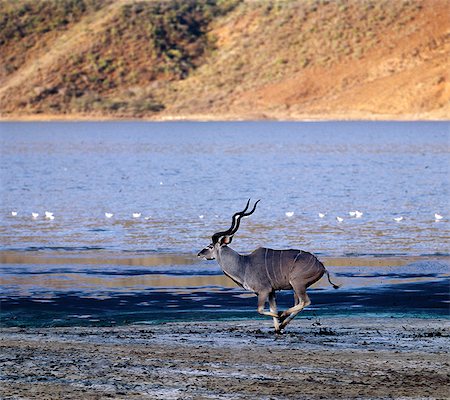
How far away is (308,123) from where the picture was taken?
3967 inches

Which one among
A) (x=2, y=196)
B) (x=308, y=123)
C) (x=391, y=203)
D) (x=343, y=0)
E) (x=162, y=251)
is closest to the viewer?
(x=162, y=251)

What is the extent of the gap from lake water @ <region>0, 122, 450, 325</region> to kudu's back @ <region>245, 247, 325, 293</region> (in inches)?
64.1

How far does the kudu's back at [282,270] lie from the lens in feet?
35.3

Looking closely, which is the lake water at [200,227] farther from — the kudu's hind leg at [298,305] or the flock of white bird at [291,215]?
the kudu's hind leg at [298,305]

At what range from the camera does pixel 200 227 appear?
23422mm

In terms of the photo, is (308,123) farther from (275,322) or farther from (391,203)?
(275,322)

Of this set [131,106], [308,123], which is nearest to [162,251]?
[308,123]

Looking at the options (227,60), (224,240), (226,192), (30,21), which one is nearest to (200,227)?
(226,192)

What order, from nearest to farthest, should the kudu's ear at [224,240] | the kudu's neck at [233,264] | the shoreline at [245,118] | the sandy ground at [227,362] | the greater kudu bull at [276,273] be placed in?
the sandy ground at [227,362], the greater kudu bull at [276,273], the kudu's neck at [233,264], the kudu's ear at [224,240], the shoreline at [245,118]

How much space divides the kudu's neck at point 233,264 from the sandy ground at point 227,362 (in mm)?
516

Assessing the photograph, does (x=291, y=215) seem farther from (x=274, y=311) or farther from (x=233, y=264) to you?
(x=274, y=311)

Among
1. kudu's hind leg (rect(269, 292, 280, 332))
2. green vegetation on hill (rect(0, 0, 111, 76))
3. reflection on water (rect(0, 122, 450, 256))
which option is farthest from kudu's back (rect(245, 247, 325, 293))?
green vegetation on hill (rect(0, 0, 111, 76))

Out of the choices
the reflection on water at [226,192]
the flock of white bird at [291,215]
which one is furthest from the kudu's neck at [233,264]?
the flock of white bird at [291,215]

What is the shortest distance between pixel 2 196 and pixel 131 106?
76.2 meters
